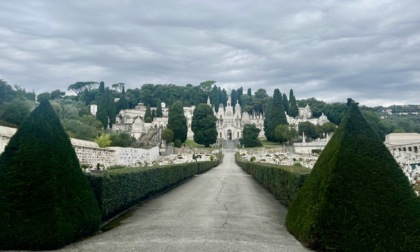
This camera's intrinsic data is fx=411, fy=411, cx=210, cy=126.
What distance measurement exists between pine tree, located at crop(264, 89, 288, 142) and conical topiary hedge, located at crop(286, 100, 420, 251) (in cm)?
11053

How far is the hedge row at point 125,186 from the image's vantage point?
35.3ft

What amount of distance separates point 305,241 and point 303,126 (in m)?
121

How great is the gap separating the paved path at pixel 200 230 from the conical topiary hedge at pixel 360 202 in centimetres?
89

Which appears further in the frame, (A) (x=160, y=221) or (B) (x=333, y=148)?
(A) (x=160, y=221)

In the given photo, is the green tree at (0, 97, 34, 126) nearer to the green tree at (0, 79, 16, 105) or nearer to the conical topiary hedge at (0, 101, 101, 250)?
the green tree at (0, 79, 16, 105)

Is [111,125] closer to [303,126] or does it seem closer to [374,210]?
[303,126]

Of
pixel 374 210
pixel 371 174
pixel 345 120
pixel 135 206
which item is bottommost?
pixel 135 206

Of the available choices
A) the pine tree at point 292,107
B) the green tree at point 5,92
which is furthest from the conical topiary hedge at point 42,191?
the pine tree at point 292,107

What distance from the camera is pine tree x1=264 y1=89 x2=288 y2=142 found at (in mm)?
118125

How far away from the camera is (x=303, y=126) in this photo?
4948 inches

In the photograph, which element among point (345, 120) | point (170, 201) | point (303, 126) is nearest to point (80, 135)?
point (170, 201)

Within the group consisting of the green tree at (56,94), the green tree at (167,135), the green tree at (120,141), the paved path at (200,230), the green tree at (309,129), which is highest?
the green tree at (56,94)

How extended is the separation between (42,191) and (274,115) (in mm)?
113007

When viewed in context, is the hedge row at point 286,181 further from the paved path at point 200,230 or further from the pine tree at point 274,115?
the pine tree at point 274,115
